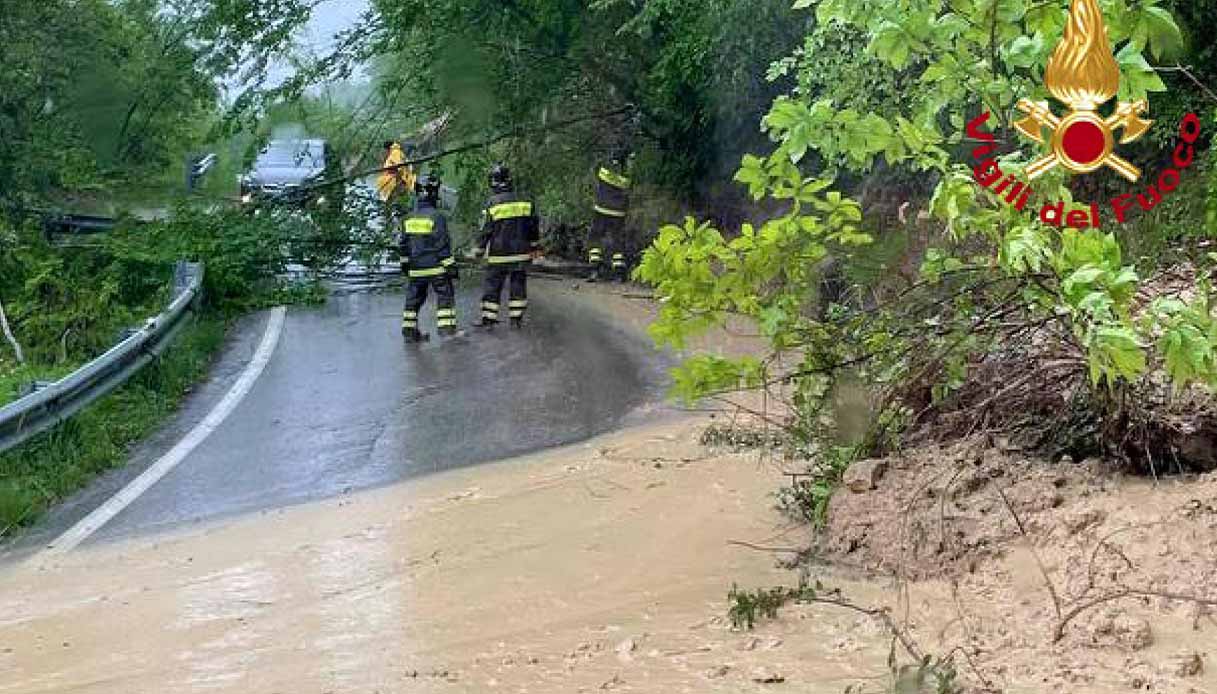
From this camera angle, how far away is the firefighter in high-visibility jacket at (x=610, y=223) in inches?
673

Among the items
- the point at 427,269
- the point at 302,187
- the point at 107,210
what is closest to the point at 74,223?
the point at 107,210

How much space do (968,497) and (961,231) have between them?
1066mm

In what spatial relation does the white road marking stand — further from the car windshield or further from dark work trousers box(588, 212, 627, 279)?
the car windshield

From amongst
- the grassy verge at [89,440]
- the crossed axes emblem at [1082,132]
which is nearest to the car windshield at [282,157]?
the grassy verge at [89,440]

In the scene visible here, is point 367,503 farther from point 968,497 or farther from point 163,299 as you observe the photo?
point 163,299

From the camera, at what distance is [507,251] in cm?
1437

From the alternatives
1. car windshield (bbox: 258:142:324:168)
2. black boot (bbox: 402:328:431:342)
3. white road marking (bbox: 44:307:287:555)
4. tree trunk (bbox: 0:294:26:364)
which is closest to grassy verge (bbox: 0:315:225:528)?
white road marking (bbox: 44:307:287:555)

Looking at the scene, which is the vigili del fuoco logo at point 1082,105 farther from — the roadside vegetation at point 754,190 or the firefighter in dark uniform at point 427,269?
the firefighter in dark uniform at point 427,269

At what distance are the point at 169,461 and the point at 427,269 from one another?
15.5 ft

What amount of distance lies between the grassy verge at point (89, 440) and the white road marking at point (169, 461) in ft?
1.15

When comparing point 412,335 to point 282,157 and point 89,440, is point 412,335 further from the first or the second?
point 282,157

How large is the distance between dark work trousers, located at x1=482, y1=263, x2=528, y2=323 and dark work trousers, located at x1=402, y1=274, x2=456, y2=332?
1.48 feet

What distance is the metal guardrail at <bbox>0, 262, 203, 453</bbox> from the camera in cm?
902

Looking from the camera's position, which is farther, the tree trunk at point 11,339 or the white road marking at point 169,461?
the tree trunk at point 11,339
